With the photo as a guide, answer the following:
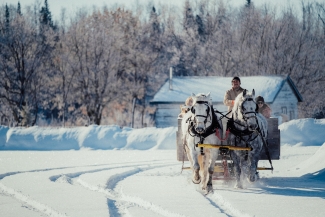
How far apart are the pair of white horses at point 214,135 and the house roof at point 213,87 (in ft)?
99.7

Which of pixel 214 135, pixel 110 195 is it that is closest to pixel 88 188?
pixel 110 195

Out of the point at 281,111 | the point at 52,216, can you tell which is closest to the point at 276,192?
the point at 52,216

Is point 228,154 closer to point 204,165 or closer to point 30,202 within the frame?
point 204,165

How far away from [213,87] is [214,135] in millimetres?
33701

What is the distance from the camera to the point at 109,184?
12633 mm

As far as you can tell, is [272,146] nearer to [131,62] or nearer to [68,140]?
[68,140]

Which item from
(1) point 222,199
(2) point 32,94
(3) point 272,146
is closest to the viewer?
(1) point 222,199

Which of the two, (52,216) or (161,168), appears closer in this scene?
(52,216)

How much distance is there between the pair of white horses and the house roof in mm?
30391

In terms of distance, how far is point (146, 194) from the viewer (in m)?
10.5

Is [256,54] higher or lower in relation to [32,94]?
higher

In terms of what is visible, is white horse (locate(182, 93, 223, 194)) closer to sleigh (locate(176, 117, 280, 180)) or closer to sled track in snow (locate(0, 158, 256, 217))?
sled track in snow (locate(0, 158, 256, 217))

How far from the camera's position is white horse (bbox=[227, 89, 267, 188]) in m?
11.5

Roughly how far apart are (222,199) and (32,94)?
4637cm
